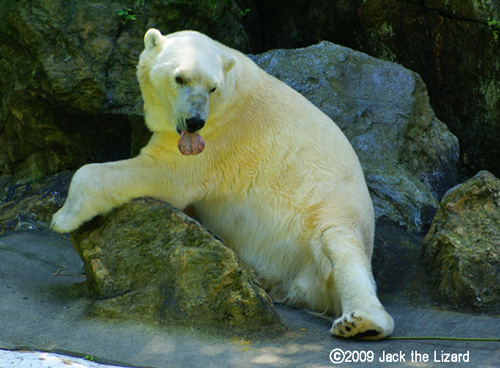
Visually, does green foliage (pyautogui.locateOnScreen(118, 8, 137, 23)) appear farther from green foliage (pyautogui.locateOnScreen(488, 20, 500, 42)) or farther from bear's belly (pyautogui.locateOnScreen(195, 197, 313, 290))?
green foliage (pyautogui.locateOnScreen(488, 20, 500, 42))

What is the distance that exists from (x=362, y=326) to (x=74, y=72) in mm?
4358

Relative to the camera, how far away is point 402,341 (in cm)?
353

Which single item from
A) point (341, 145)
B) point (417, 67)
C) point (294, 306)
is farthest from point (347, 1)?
point (294, 306)

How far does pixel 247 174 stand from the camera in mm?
4609

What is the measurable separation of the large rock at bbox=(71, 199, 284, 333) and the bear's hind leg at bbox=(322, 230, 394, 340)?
1.32 feet

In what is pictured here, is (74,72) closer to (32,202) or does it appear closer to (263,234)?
(32,202)

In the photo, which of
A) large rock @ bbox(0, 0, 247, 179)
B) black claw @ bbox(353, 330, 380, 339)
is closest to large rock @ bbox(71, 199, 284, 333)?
black claw @ bbox(353, 330, 380, 339)

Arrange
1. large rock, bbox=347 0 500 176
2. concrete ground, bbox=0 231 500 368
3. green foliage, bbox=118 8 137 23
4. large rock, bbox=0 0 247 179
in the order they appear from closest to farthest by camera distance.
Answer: concrete ground, bbox=0 231 500 368, large rock, bbox=0 0 247 179, green foliage, bbox=118 8 137 23, large rock, bbox=347 0 500 176

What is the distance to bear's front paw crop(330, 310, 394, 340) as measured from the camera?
346 cm

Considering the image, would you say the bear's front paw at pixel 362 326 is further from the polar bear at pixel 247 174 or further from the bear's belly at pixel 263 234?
the bear's belly at pixel 263 234

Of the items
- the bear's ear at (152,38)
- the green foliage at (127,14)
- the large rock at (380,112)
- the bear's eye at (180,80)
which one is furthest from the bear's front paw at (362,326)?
the green foliage at (127,14)

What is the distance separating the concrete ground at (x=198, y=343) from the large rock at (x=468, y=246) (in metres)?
0.22

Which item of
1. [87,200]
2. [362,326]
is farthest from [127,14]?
[362,326]

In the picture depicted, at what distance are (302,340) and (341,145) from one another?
5.96ft
